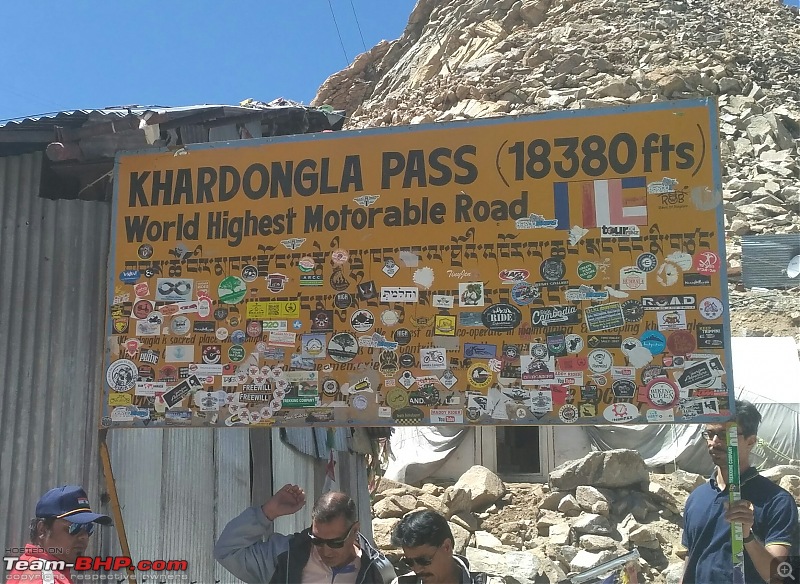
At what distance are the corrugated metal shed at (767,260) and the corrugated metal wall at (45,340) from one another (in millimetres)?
15136

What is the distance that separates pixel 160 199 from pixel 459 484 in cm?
857

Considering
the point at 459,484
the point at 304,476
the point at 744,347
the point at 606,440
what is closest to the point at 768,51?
the point at 744,347

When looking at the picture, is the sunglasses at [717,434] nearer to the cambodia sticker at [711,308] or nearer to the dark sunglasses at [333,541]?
the cambodia sticker at [711,308]

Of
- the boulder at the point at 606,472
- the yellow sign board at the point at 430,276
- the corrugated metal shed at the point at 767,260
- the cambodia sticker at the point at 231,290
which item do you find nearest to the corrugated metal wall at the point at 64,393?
the yellow sign board at the point at 430,276

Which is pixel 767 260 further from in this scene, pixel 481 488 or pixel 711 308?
pixel 711 308

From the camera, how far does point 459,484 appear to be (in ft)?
37.7

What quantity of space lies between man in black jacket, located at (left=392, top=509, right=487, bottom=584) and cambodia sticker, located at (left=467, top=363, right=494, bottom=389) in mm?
718

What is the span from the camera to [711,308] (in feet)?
11.0

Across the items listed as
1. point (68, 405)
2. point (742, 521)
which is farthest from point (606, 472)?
point (68, 405)

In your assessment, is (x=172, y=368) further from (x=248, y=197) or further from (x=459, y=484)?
(x=459, y=484)

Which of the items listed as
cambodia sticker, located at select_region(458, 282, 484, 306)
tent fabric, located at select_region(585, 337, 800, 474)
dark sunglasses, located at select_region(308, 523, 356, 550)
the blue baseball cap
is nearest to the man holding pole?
cambodia sticker, located at select_region(458, 282, 484, 306)

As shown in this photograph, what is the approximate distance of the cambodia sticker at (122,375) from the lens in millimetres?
3883

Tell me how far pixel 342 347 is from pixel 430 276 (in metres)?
0.59

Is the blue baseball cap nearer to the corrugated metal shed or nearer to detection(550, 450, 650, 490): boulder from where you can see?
detection(550, 450, 650, 490): boulder
